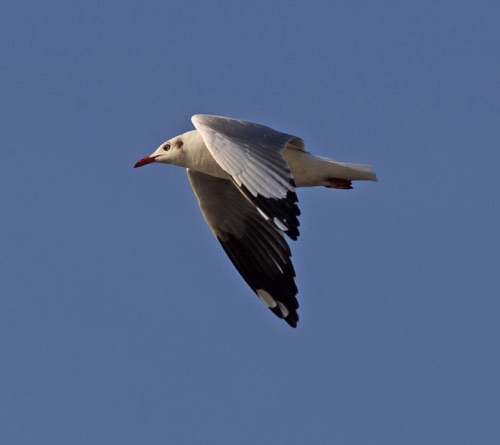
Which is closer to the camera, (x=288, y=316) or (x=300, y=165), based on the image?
(x=300, y=165)

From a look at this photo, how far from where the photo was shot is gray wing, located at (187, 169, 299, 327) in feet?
43.5

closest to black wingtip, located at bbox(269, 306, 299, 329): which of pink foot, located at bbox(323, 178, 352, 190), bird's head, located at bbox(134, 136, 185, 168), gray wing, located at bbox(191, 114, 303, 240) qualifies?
pink foot, located at bbox(323, 178, 352, 190)

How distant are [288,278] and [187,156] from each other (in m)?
1.52

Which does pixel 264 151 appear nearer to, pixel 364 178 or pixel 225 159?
pixel 225 159

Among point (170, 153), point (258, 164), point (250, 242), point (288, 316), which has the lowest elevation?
point (288, 316)

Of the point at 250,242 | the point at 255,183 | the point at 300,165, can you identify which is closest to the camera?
the point at 255,183

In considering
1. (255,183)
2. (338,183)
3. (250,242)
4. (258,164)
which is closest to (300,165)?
(338,183)

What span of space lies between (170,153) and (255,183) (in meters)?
1.88

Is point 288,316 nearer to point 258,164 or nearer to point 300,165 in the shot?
point 300,165

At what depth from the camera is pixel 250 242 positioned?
1353 cm

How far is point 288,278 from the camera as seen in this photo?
43.8 feet

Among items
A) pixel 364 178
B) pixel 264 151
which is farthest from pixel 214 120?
pixel 364 178

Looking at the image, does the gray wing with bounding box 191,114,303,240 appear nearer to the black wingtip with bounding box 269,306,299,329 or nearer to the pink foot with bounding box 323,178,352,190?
the pink foot with bounding box 323,178,352,190

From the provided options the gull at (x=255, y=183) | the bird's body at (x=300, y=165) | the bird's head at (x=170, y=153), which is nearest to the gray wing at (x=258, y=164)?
the gull at (x=255, y=183)
